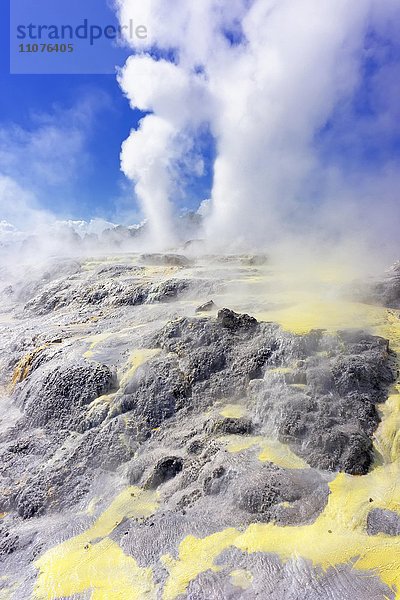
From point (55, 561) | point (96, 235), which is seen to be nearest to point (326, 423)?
point (55, 561)

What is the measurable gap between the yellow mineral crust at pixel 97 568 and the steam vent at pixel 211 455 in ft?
0.15

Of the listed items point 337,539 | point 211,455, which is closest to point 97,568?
point 211,455

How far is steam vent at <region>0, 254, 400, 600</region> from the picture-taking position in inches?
396

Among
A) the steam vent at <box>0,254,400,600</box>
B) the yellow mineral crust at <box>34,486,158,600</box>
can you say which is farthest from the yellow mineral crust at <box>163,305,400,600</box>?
the yellow mineral crust at <box>34,486,158,600</box>

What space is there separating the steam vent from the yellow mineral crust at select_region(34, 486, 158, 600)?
0.05 metres

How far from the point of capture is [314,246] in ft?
166

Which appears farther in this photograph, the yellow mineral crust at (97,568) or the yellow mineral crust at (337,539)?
the yellow mineral crust at (97,568)

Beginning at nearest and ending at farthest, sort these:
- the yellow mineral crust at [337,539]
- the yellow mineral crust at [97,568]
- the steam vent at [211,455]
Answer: the yellow mineral crust at [337,539]
the yellow mineral crust at [97,568]
the steam vent at [211,455]

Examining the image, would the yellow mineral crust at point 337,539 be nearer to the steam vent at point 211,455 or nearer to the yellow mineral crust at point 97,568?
the steam vent at point 211,455

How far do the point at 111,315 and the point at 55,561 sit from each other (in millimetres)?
17138

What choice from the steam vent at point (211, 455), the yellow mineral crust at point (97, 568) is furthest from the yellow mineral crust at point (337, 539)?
the yellow mineral crust at point (97, 568)

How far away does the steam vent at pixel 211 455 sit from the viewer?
396 inches

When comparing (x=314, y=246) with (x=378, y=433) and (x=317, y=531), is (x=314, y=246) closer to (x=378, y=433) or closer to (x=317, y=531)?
(x=378, y=433)

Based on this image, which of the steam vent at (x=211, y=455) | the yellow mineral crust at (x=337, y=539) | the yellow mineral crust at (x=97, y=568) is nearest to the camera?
the yellow mineral crust at (x=337, y=539)
